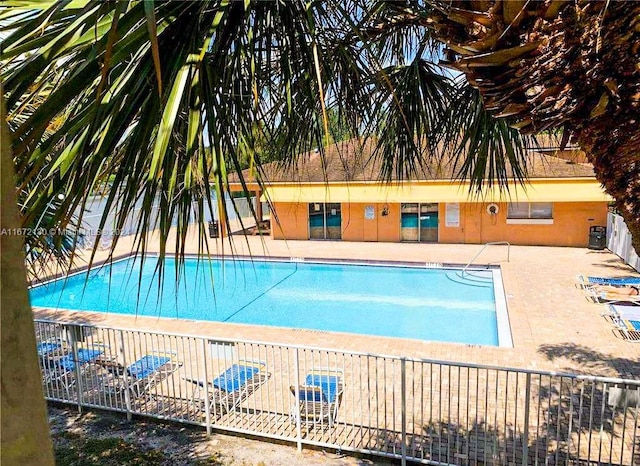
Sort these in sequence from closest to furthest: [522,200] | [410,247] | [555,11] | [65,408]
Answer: [555,11], [65,408], [522,200], [410,247]

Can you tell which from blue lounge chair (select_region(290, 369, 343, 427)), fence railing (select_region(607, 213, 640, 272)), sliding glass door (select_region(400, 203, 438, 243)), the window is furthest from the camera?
sliding glass door (select_region(400, 203, 438, 243))

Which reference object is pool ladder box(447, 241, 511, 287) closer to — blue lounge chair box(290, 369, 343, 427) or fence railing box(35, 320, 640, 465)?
fence railing box(35, 320, 640, 465)

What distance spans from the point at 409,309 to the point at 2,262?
1718 centimetres

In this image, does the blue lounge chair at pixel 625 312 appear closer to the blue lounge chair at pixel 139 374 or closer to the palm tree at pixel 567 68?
the palm tree at pixel 567 68

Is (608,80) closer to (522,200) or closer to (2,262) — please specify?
(2,262)

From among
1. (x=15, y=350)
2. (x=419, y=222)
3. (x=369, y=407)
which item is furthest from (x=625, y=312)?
(x=419, y=222)

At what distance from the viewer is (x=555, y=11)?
96.2 inches

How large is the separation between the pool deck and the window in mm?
1971

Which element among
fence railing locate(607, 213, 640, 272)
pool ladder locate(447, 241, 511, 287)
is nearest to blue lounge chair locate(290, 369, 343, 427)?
pool ladder locate(447, 241, 511, 287)

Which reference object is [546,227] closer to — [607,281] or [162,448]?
[607,281]

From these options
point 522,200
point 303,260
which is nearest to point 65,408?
point 303,260

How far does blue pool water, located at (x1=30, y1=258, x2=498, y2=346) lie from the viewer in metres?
15.6

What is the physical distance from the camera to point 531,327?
12391 millimetres

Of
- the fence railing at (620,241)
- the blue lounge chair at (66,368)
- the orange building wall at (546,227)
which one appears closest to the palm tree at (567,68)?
the blue lounge chair at (66,368)
